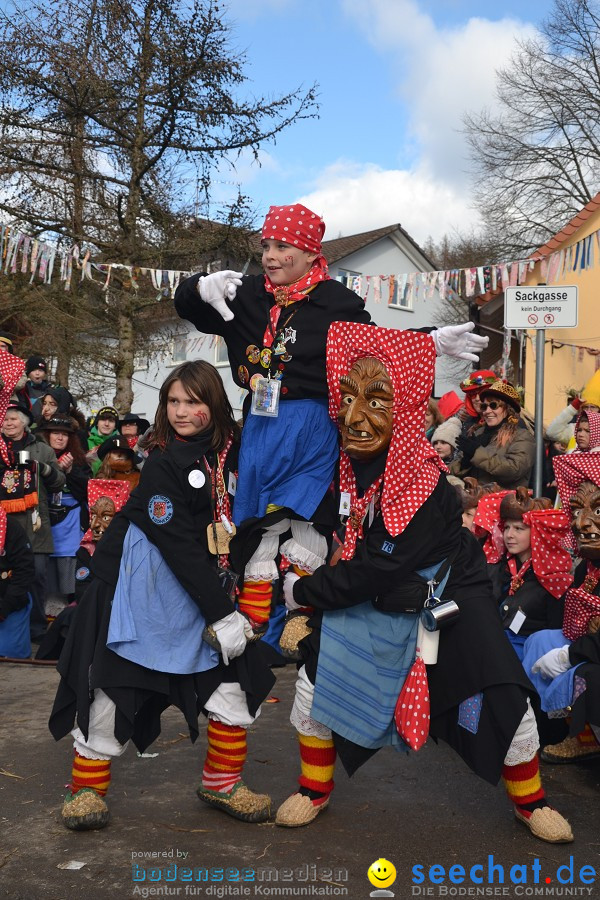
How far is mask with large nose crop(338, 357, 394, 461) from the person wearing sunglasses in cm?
394

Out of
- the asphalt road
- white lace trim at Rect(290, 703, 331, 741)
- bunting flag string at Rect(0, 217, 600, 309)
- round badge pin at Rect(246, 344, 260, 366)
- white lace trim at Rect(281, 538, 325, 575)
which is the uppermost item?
bunting flag string at Rect(0, 217, 600, 309)

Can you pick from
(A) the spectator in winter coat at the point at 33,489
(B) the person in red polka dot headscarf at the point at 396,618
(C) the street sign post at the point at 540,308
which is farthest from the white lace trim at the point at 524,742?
(A) the spectator in winter coat at the point at 33,489

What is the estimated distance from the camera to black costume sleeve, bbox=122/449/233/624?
3414 mm

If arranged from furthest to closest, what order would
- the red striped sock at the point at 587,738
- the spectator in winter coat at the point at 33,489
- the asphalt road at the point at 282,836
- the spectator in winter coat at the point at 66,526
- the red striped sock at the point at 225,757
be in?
the spectator in winter coat at the point at 66,526 < the spectator in winter coat at the point at 33,489 < the red striped sock at the point at 587,738 < the red striped sock at the point at 225,757 < the asphalt road at the point at 282,836

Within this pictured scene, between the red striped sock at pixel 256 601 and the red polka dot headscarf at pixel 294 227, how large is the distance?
140cm

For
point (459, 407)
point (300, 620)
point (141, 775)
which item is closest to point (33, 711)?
point (141, 775)

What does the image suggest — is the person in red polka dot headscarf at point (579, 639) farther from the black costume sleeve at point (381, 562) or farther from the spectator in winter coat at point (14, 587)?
the spectator in winter coat at point (14, 587)

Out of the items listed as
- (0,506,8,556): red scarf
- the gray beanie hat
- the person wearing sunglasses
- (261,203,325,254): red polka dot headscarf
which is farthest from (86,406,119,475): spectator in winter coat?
(261,203,325,254): red polka dot headscarf

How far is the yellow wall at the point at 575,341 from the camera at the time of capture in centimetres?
1590

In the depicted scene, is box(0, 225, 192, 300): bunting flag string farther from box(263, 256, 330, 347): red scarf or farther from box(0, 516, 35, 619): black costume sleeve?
box(263, 256, 330, 347): red scarf

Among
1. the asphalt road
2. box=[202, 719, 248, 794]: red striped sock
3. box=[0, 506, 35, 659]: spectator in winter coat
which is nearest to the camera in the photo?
the asphalt road

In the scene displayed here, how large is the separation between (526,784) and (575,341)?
14.3 meters

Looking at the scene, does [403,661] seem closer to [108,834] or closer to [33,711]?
[108,834]

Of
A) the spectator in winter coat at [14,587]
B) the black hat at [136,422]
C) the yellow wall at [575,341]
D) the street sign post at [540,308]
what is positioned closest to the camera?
the spectator in winter coat at [14,587]
